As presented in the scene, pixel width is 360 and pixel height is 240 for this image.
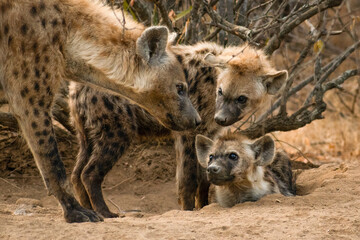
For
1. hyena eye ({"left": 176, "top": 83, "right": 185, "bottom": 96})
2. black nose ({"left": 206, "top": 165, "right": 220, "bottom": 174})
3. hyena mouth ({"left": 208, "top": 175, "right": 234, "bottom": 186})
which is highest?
hyena eye ({"left": 176, "top": 83, "right": 185, "bottom": 96})

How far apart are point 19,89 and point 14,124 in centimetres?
202

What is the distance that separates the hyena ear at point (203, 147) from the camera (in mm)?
4445

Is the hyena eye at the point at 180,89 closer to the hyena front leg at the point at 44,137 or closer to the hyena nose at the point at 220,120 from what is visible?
the hyena nose at the point at 220,120

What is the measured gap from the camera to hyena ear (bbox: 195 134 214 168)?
445 cm

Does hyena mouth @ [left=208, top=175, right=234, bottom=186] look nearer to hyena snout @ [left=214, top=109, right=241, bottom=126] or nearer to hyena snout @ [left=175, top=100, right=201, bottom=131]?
hyena snout @ [left=175, top=100, right=201, bottom=131]

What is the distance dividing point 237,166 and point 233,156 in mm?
91

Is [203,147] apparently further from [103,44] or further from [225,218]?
[103,44]

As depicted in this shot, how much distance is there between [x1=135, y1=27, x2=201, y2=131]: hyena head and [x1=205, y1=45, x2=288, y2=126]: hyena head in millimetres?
586

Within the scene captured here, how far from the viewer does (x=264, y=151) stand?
4.41 m

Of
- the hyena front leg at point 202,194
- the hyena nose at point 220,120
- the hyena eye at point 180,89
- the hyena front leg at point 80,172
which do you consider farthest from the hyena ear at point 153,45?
the hyena front leg at point 202,194

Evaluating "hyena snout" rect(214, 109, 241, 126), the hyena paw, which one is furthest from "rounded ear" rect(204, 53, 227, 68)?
the hyena paw

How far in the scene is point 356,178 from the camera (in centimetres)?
456

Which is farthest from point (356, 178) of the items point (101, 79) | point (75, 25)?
point (75, 25)

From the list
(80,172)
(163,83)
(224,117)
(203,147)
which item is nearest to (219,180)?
(203,147)
